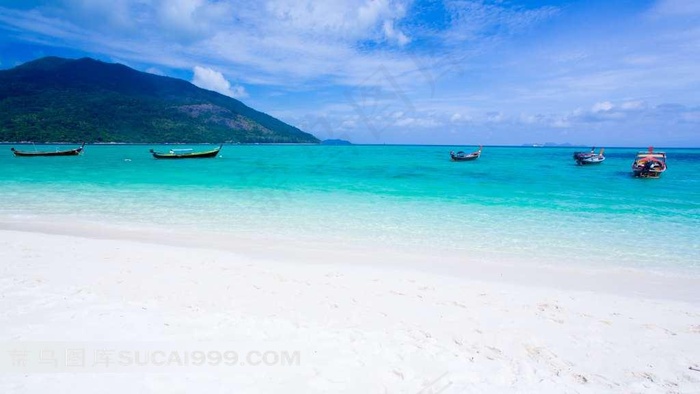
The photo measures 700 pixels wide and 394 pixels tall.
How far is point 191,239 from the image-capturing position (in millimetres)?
Result: 9422

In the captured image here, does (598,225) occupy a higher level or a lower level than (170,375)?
higher

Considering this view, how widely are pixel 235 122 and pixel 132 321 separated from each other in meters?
131

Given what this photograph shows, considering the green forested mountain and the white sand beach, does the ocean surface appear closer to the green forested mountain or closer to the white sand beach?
the white sand beach

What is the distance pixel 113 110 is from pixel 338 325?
127 metres

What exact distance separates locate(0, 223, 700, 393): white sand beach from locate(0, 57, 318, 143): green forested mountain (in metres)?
109

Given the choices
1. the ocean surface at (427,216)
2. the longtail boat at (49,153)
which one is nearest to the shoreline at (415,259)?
the ocean surface at (427,216)

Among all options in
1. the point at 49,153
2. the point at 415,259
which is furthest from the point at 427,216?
the point at 49,153

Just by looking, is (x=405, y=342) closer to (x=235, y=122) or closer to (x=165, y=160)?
(x=165, y=160)

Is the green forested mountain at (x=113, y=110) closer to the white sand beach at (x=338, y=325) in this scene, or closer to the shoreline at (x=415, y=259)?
the shoreline at (x=415, y=259)

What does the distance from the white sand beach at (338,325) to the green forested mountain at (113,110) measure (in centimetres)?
10868

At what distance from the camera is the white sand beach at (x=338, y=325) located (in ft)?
11.1

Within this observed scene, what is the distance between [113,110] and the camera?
105m

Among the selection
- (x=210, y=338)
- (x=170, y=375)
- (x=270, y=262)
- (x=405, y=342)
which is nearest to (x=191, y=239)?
(x=270, y=262)

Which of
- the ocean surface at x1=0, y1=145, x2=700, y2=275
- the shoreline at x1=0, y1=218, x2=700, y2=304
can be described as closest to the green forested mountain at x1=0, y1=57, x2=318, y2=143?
the ocean surface at x1=0, y1=145, x2=700, y2=275
